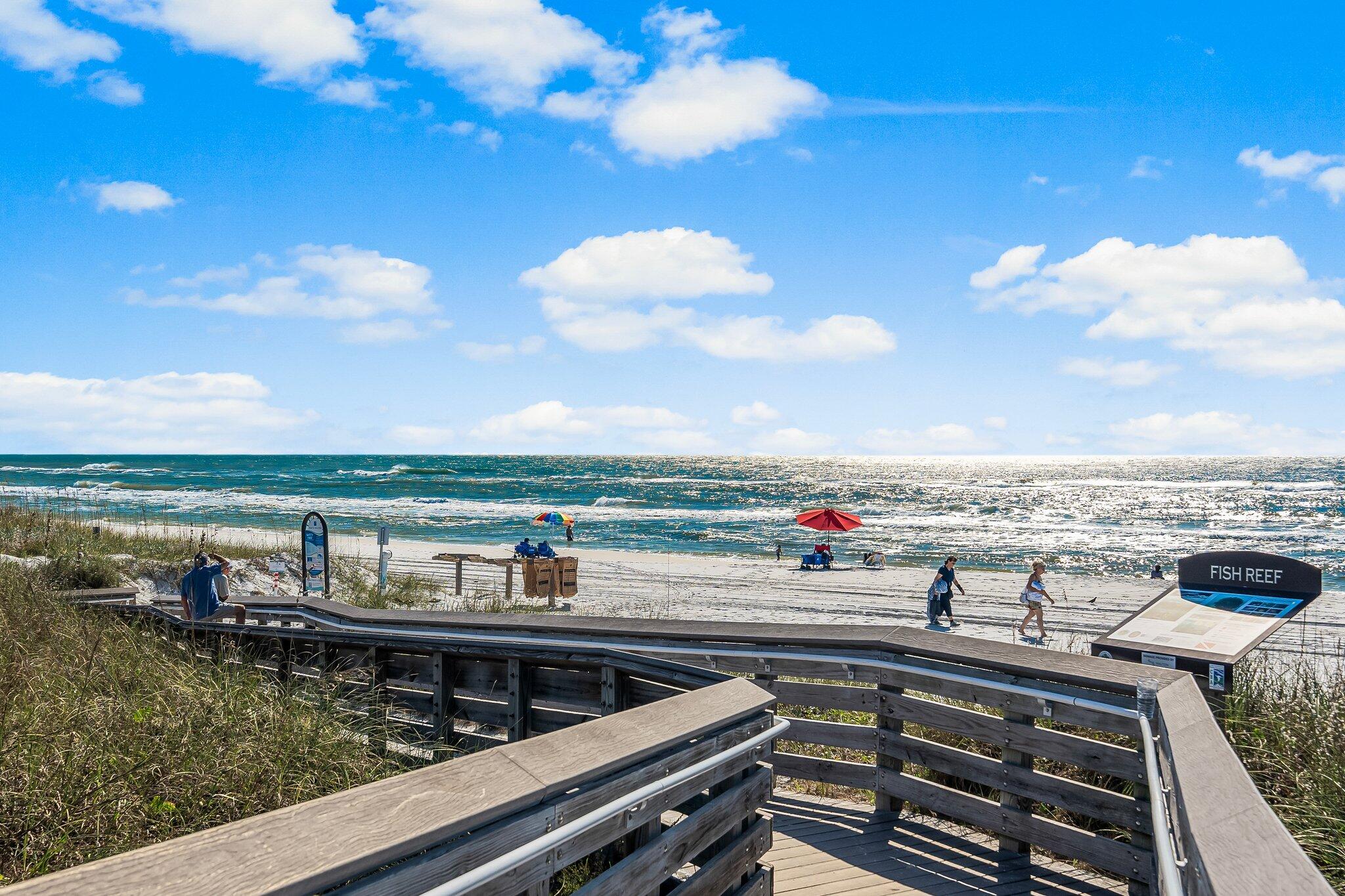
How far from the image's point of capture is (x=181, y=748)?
11.9 feet

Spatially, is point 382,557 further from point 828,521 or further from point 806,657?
point 828,521

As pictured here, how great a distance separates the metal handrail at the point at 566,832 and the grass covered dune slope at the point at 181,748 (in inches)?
70.9

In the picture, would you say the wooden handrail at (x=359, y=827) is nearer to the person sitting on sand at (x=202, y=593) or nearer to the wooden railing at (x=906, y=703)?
the wooden railing at (x=906, y=703)

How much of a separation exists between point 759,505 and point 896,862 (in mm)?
67820

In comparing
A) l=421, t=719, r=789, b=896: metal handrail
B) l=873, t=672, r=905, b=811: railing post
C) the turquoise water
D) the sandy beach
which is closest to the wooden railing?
l=873, t=672, r=905, b=811: railing post

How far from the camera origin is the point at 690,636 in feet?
17.7

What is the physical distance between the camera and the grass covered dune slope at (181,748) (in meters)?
3.14

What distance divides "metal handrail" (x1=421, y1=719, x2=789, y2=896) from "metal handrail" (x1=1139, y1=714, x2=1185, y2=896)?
1.33 m

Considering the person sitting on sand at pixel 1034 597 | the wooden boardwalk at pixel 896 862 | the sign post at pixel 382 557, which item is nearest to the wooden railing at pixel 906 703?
the wooden boardwalk at pixel 896 862

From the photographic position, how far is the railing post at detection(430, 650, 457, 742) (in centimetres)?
541

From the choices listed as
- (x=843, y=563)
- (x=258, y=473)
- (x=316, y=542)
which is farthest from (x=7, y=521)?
(x=258, y=473)

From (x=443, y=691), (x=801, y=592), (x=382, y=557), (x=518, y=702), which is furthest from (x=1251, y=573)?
(x=801, y=592)

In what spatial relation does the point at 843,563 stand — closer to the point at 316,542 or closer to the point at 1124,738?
the point at 316,542

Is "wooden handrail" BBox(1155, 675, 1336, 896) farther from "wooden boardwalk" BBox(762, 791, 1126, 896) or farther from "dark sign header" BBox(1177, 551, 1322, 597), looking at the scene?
"dark sign header" BBox(1177, 551, 1322, 597)
